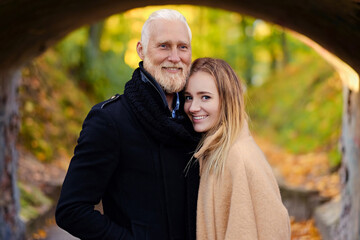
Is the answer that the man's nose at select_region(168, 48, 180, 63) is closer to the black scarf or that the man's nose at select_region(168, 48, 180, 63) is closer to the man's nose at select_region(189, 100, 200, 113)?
the black scarf

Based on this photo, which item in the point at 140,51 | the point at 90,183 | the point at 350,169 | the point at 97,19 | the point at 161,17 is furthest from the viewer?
the point at 97,19

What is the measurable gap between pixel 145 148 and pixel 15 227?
12.2ft

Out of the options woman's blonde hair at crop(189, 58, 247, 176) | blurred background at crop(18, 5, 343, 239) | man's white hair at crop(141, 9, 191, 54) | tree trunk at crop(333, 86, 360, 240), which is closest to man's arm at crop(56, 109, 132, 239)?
woman's blonde hair at crop(189, 58, 247, 176)

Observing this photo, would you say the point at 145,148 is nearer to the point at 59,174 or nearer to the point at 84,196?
the point at 84,196

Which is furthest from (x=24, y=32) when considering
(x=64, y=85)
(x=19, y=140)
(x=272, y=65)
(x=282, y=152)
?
(x=272, y=65)

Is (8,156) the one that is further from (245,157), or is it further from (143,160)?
(245,157)

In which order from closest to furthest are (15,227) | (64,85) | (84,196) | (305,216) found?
(84,196)
(15,227)
(305,216)
(64,85)

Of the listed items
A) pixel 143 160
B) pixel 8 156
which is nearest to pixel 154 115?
pixel 143 160

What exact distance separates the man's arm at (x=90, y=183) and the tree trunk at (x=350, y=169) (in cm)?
309

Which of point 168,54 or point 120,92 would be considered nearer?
point 168,54

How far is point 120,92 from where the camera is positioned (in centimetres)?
1423

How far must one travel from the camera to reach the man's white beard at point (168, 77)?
263 cm

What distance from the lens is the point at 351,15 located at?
323 centimetres

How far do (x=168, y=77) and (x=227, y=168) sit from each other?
67 centimetres
